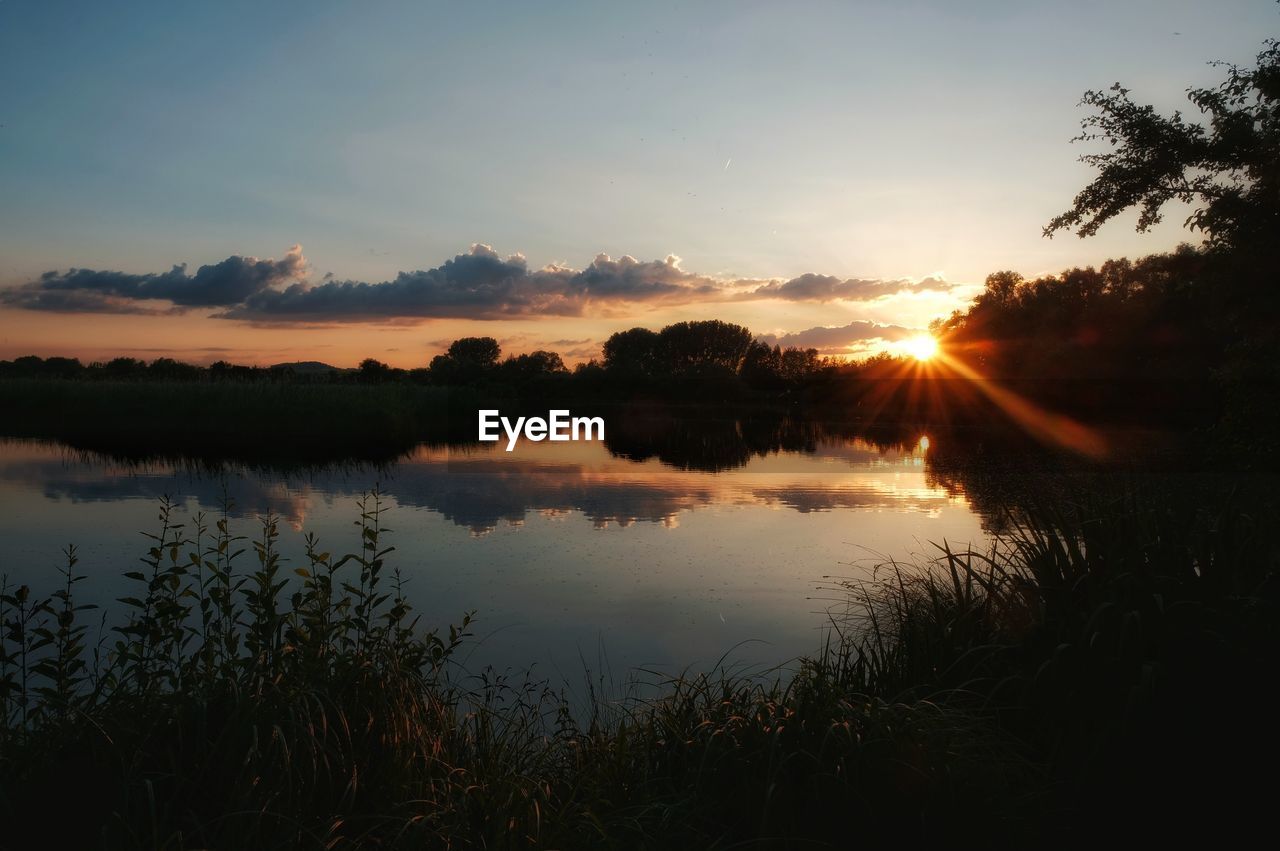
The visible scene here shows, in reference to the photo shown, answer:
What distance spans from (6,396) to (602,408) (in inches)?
1347

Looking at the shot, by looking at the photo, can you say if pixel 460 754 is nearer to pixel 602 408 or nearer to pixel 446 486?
pixel 446 486

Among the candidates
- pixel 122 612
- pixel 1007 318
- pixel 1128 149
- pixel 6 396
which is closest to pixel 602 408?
pixel 1007 318

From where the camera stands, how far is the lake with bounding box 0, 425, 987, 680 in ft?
24.5

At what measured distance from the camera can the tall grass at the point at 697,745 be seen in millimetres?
3307

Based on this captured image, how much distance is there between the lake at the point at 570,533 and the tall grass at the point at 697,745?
2150 mm

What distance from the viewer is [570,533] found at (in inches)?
476

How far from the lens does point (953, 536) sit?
11820 mm

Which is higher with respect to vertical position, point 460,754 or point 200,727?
point 200,727

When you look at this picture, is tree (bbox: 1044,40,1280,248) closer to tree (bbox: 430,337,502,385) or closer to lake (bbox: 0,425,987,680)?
lake (bbox: 0,425,987,680)

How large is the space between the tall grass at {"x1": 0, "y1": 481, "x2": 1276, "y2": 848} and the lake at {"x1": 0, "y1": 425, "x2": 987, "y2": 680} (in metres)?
2.15

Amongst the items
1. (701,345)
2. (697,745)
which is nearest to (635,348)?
(701,345)

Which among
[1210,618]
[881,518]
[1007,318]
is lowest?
[881,518]

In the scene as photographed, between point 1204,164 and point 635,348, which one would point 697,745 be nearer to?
point 1204,164

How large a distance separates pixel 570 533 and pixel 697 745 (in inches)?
314
